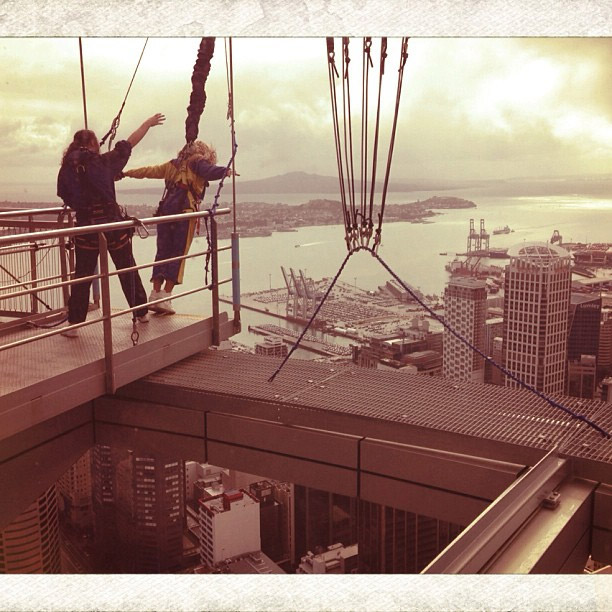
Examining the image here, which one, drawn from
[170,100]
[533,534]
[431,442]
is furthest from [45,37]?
[533,534]

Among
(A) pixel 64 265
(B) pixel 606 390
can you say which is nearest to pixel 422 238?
(B) pixel 606 390

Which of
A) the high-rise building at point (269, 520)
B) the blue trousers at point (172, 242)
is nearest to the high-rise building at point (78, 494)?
the high-rise building at point (269, 520)

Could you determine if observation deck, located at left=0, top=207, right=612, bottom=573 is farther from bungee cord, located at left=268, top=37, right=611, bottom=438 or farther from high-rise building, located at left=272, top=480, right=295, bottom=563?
bungee cord, located at left=268, top=37, right=611, bottom=438

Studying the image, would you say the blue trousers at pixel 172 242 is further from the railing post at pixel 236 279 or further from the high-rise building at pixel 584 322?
the high-rise building at pixel 584 322

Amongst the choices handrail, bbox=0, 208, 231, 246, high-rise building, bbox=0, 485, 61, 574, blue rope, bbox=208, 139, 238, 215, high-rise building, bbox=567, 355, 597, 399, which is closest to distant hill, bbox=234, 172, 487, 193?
blue rope, bbox=208, 139, 238, 215

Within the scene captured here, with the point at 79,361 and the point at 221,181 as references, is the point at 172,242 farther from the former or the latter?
the point at 79,361


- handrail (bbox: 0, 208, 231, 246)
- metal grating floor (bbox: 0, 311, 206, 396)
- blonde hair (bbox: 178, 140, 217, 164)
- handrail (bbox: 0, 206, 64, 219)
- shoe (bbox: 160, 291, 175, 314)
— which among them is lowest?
metal grating floor (bbox: 0, 311, 206, 396)
